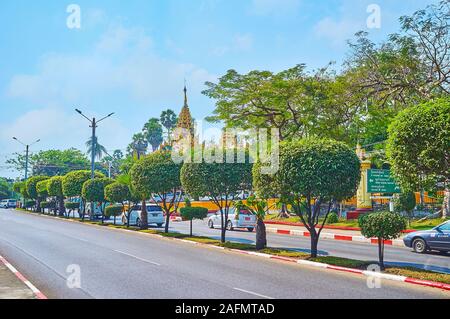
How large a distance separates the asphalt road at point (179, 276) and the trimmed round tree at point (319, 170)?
2692 mm

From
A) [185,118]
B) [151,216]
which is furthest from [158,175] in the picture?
[185,118]

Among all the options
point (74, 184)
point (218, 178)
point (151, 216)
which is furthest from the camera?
point (74, 184)

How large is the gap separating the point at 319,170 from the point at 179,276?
592 cm

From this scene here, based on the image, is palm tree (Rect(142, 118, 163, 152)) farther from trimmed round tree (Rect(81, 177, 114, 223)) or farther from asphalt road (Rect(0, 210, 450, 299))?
asphalt road (Rect(0, 210, 450, 299))

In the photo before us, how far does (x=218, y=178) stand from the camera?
2097 cm

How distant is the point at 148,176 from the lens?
89.2ft

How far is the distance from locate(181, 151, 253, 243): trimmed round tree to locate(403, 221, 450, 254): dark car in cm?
759

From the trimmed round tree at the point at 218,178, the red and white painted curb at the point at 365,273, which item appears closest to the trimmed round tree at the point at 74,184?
the trimmed round tree at the point at 218,178

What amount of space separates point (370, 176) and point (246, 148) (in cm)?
1371

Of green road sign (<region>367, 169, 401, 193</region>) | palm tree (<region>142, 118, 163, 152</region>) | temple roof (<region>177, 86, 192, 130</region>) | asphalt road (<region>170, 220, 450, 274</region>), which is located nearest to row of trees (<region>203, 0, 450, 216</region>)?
green road sign (<region>367, 169, 401, 193</region>)

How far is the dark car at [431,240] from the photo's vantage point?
18.6m

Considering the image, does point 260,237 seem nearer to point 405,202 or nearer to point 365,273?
point 365,273

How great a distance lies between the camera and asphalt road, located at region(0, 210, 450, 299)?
10.7 metres
